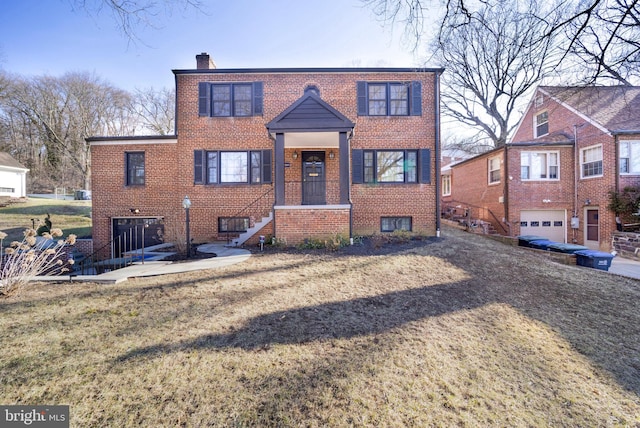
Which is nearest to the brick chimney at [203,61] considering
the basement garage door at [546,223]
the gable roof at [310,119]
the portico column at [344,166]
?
the gable roof at [310,119]

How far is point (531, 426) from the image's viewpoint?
7.25 feet

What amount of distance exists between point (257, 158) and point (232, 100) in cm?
259

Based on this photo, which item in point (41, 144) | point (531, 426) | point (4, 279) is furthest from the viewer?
point (41, 144)

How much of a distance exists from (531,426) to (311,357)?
77.2 inches

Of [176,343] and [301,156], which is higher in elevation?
[301,156]

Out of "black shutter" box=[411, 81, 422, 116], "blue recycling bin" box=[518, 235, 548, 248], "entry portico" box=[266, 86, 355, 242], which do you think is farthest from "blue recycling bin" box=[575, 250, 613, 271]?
"entry portico" box=[266, 86, 355, 242]

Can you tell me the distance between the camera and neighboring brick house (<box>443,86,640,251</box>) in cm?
1201

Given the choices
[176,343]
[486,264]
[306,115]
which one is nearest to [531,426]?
[176,343]

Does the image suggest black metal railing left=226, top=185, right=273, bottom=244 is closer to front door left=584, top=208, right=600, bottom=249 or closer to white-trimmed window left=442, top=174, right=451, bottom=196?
front door left=584, top=208, right=600, bottom=249

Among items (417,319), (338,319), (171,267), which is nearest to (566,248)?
(417,319)

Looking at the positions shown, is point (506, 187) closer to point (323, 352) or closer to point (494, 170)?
point (494, 170)

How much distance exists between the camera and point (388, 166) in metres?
11.2

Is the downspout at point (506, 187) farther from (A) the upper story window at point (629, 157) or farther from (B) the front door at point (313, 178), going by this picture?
(B) the front door at point (313, 178)

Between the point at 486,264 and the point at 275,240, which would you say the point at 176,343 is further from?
the point at 486,264
